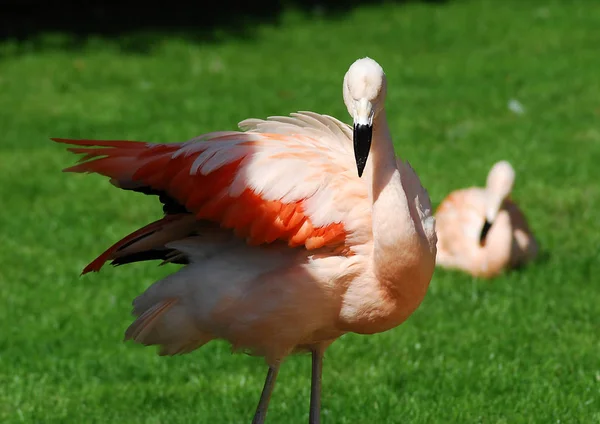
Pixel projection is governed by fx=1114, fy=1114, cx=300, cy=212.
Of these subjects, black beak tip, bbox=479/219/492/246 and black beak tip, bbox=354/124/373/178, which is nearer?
black beak tip, bbox=354/124/373/178

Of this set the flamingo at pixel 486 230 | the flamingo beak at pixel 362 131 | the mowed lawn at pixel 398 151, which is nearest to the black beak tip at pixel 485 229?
the flamingo at pixel 486 230

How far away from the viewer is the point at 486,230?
284 inches

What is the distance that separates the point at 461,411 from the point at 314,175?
4.73 ft

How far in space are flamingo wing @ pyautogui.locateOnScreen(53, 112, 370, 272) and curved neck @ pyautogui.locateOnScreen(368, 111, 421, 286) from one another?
0.13 meters

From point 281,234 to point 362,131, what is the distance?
530 millimetres

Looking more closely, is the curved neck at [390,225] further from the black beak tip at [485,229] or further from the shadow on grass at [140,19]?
the shadow on grass at [140,19]

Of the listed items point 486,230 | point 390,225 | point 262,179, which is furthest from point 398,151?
point 390,225

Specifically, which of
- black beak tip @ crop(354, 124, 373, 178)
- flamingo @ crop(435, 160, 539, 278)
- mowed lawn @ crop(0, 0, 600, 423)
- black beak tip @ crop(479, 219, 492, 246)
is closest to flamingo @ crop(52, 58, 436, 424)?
black beak tip @ crop(354, 124, 373, 178)

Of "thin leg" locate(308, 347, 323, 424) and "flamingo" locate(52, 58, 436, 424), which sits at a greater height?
"flamingo" locate(52, 58, 436, 424)

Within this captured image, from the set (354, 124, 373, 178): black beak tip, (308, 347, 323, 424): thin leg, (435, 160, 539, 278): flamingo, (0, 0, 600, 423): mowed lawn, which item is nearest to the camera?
(354, 124, 373, 178): black beak tip

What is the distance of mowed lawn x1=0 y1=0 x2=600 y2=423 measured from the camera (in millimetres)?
5207

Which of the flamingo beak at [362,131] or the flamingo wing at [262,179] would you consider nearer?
the flamingo beak at [362,131]

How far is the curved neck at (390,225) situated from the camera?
3912 millimetres

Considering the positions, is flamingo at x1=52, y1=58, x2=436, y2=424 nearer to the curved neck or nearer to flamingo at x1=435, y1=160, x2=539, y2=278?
the curved neck
